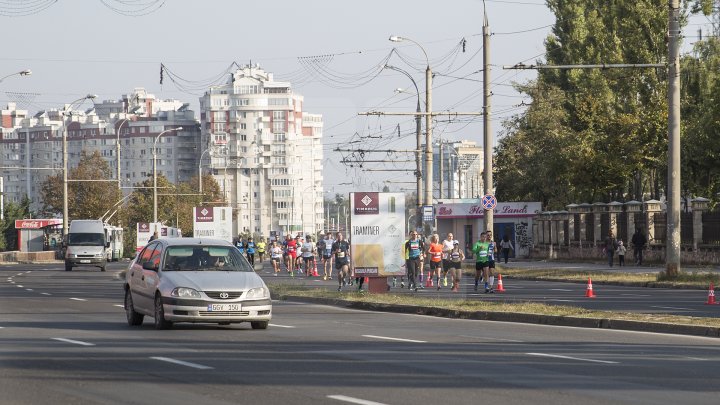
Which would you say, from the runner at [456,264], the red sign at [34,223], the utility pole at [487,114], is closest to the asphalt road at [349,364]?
the runner at [456,264]

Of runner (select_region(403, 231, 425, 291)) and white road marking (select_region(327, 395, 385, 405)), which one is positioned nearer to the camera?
white road marking (select_region(327, 395, 385, 405))

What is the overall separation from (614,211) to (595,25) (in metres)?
9.64

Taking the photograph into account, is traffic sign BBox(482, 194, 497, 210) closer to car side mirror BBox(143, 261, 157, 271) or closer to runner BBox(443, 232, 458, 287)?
runner BBox(443, 232, 458, 287)

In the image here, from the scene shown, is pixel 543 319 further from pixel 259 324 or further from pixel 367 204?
pixel 367 204

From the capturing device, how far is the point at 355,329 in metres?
22.6

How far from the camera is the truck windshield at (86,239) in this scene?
70625mm

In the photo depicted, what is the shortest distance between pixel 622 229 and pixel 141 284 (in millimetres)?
45794

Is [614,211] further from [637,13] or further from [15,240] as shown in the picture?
[15,240]

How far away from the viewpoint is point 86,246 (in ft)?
231

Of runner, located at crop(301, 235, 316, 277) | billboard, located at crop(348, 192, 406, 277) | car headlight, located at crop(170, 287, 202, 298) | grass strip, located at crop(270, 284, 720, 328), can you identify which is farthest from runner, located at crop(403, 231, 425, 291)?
car headlight, located at crop(170, 287, 202, 298)

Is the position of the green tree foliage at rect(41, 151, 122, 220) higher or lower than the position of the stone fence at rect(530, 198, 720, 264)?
higher

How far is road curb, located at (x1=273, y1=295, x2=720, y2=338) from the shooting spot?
2153cm

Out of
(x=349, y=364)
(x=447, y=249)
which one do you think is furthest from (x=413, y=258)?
(x=349, y=364)

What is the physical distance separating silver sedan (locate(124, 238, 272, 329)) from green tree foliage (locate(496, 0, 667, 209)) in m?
37.2
